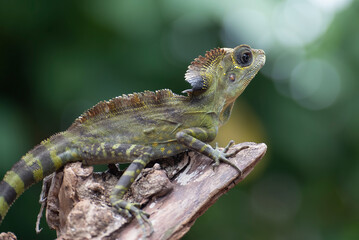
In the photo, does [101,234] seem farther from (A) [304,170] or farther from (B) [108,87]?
(A) [304,170]

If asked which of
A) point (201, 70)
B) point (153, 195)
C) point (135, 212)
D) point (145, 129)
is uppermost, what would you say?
point (201, 70)

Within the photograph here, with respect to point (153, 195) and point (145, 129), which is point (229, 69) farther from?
point (153, 195)

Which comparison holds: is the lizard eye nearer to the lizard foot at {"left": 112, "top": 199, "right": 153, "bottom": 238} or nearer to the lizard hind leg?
the lizard hind leg

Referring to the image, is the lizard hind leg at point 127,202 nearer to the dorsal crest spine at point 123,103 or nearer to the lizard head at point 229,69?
the dorsal crest spine at point 123,103

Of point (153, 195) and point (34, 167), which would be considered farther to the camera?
point (34, 167)

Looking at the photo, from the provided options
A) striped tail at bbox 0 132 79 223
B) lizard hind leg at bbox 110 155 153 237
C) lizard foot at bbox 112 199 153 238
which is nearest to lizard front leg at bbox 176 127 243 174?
lizard hind leg at bbox 110 155 153 237

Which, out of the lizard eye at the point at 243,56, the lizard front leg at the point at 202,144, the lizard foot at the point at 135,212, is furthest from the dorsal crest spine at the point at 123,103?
the lizard foot at the point at 135,212

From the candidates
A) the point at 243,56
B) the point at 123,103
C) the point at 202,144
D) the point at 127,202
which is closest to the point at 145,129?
the point at 123,103

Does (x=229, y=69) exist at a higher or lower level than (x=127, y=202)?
higher
